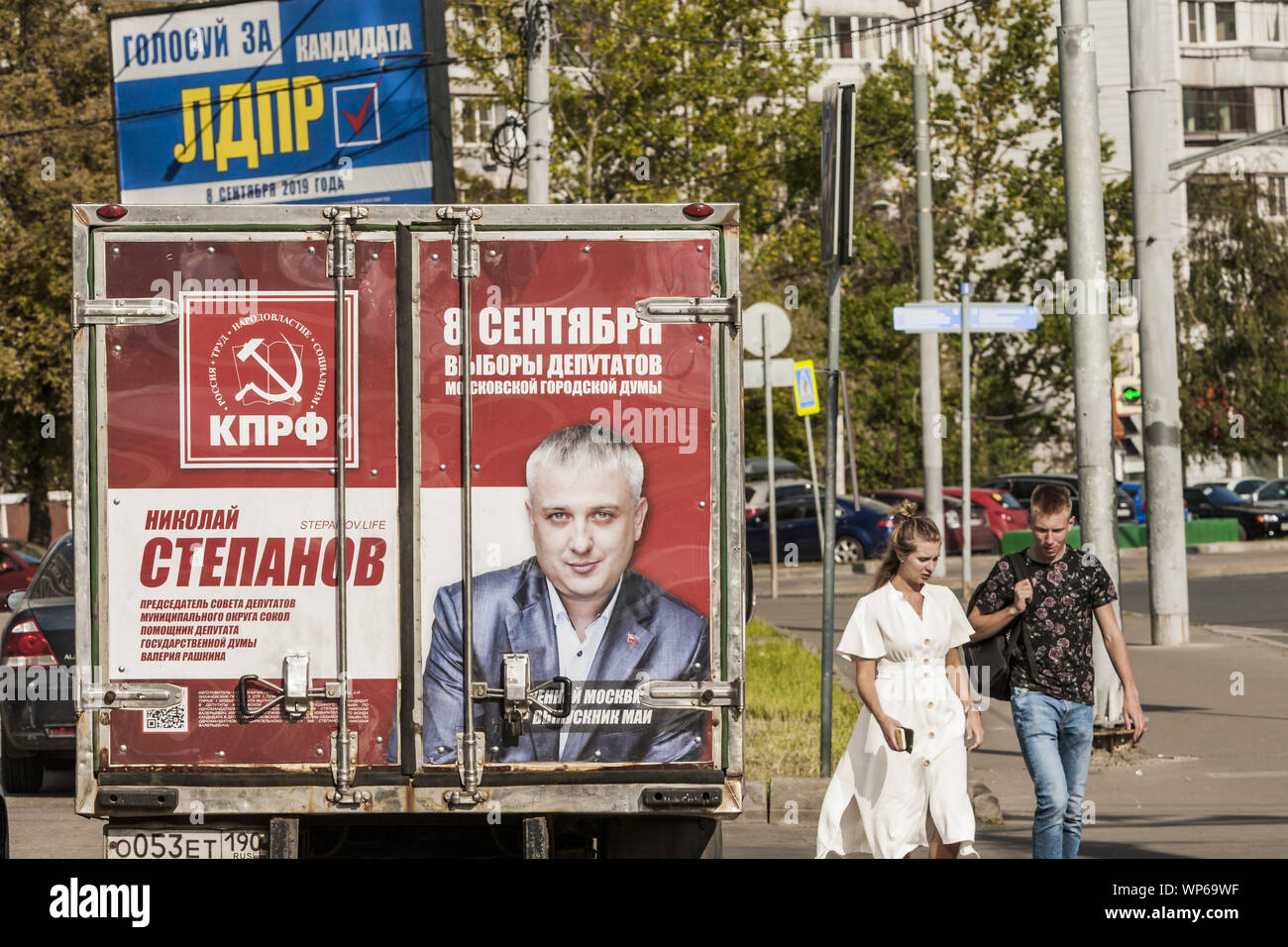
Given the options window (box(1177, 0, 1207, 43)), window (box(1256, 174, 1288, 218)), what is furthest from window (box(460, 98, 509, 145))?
window (box(1177, 0, 1207, 43))

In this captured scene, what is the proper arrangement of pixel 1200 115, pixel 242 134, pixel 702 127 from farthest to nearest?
pixel 1200 115, pixel 702 127, pixel 242 134

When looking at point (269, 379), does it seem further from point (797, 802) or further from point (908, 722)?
point (797, 802)

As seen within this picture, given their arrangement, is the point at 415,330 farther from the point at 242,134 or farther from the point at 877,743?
the point at 242,134

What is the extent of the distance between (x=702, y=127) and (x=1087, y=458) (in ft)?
95.7

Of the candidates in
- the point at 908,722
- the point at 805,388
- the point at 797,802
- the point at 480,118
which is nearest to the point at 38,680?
the point at 797,802

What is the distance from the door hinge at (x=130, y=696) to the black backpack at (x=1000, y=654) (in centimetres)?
330

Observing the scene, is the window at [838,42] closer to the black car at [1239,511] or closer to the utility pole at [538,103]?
the black car at [1239,511]

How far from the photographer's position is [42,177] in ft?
112

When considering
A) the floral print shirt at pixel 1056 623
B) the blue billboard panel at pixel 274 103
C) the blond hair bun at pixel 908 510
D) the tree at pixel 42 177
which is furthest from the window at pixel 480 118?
the floral print shirt at pixel 1056 623

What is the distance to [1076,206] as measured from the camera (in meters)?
12.6

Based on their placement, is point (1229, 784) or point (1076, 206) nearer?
point (1229, 784)

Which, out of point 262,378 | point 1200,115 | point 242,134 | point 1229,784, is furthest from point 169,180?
point 1200,115

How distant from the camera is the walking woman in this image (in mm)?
7258

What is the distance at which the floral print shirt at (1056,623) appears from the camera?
764 cm
